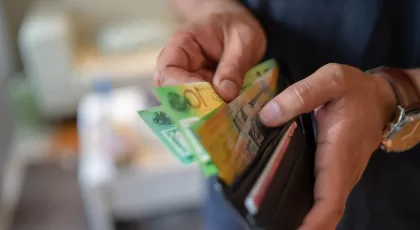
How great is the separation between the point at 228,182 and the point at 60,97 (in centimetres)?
208

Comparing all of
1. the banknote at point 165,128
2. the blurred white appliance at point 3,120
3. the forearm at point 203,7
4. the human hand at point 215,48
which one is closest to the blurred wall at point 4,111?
the blurred white appliance at point 3,120

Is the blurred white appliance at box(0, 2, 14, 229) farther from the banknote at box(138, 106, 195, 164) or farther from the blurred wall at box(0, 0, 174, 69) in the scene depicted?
the banknote at box(138, 106, 195, 164)

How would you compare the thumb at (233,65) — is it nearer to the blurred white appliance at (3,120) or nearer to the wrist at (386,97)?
the wrist at (386,97)

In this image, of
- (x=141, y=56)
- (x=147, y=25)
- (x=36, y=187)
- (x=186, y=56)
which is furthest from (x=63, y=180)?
(x=186, y=56)

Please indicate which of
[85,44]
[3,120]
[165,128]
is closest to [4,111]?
[3,120]

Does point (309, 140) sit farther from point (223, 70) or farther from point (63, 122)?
point (63, 122)

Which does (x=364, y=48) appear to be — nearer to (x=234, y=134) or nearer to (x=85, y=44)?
(x=234, y=134)

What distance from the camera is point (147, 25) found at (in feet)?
8.29

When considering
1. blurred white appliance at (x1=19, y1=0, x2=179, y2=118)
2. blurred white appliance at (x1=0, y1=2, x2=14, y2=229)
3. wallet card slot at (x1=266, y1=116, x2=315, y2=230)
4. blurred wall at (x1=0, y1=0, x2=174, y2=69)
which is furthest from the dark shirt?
blurred wall at (x1=0, y1=0, x2=174, y2=69)

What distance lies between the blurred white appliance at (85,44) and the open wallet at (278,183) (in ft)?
5.65

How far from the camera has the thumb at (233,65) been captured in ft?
1.58

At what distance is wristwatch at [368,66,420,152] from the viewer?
19.5 inches

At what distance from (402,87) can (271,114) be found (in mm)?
157

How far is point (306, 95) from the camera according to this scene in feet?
1.42
